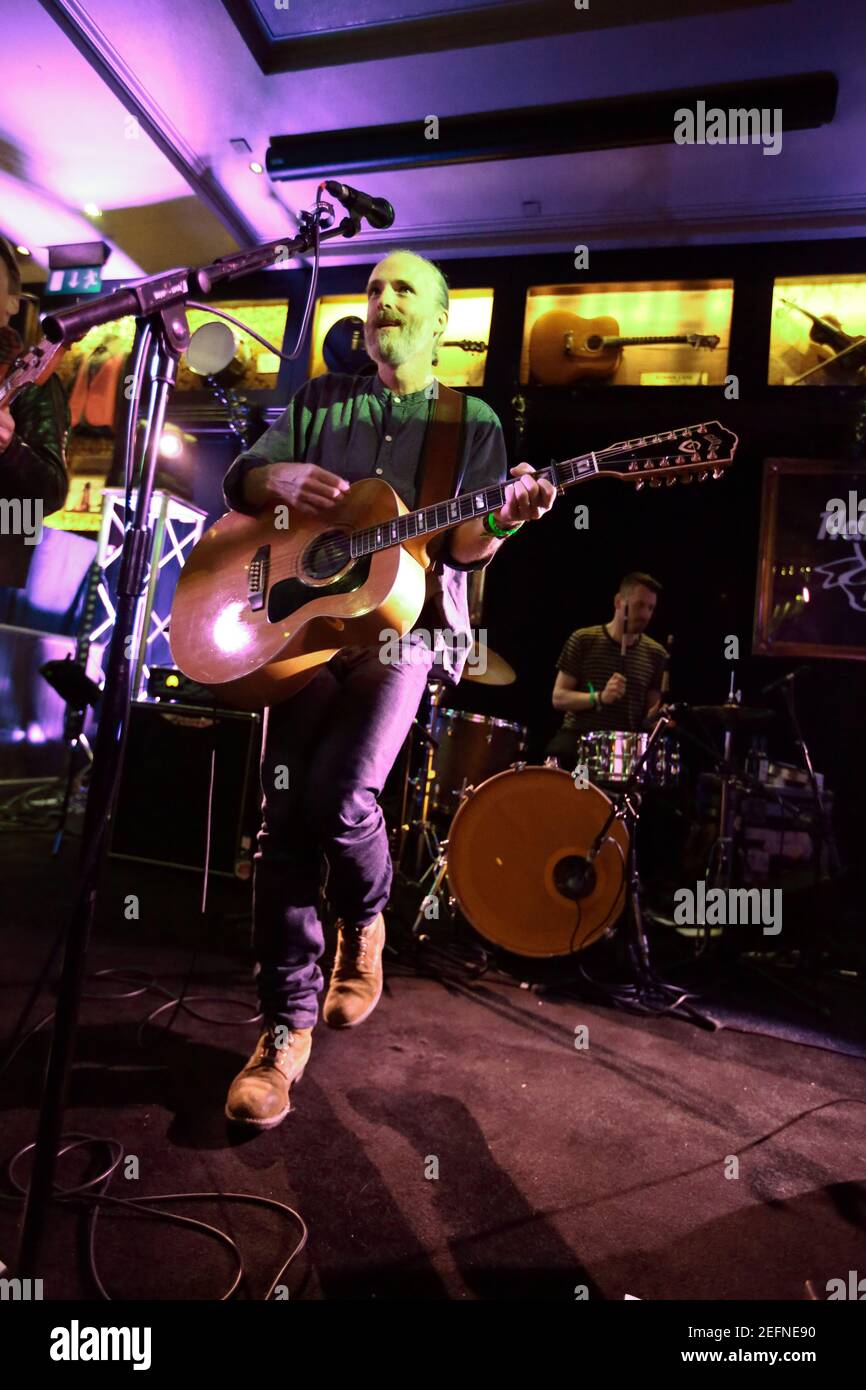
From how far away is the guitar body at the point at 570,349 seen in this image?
5.09m

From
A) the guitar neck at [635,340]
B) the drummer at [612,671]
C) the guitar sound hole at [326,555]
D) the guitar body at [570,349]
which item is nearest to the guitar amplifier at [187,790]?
the drummer at [612,671]

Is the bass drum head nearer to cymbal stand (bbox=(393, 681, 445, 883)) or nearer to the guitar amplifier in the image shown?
cymbal stand (bbox=(393, 681, 445, 883))

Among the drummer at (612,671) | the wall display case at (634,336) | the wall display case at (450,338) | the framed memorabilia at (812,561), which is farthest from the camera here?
the wall display case at (450,338)

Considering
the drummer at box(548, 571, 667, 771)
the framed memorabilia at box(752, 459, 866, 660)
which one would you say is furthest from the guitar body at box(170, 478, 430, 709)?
the framed memorabilia at box(752, 459, 866, 660)

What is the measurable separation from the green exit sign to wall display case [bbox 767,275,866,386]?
18.0 feet

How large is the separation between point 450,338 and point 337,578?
15.0ft

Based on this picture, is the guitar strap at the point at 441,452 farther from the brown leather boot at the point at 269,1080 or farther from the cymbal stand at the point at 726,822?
the cymbal stand at the point at 726,822

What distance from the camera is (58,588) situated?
6.29 metres

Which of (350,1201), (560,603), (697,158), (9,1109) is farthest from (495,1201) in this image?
(697,158)

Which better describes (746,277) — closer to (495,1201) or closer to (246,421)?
(246,421)

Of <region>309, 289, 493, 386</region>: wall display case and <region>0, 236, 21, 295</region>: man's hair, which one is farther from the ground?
<region>309, 289, 493, 386</region>: wall display case

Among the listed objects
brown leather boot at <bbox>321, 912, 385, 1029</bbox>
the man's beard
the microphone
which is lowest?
brown leather boot at <bbox>321, 912, 385, 1029</bbox>

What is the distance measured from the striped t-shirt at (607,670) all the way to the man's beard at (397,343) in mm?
2628

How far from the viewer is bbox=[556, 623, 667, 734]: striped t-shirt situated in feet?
14.3
